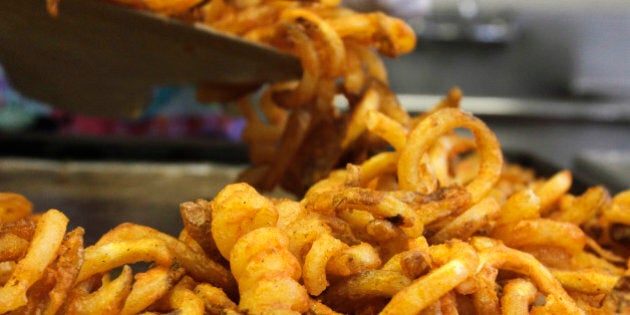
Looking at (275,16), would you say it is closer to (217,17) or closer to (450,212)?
(217,17)

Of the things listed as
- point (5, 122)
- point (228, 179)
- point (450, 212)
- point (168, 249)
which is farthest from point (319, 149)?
point (5, 122)

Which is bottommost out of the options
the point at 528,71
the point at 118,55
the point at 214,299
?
the point at 528,71

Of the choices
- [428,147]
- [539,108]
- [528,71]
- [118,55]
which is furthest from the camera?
[528,71]

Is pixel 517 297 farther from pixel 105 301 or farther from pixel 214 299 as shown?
pixel 105 301

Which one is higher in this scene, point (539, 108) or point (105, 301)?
point (105, 301)

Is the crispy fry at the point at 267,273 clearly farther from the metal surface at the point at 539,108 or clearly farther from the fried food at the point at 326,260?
the metal surface at the point at 539,108

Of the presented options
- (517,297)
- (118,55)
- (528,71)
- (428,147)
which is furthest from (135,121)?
(517,297)

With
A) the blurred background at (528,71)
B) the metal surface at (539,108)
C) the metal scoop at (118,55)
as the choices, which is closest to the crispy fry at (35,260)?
the metal scoop at (118,55)
